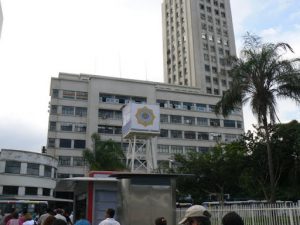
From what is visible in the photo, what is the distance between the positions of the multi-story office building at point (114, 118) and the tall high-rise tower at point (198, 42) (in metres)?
11.8

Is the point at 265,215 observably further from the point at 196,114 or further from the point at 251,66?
the point at 196,114

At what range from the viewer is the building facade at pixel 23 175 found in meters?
45.8

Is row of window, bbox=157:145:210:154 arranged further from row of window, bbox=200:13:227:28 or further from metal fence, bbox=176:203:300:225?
metal fence, bbox=176:203:300:225

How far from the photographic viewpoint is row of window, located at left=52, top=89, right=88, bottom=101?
205 ft

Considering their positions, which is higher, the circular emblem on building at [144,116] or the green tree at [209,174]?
the circular emblem on building at [144,116]

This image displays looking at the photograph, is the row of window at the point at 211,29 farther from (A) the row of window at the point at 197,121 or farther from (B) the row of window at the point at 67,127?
(B) the row of window at the point at 67,127

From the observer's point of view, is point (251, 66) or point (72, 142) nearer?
point (251, 66)

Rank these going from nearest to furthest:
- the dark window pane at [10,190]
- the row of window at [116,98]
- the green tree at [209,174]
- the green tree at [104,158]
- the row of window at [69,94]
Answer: the green tree at [209,174] → the green tree at [104,158] → the dark window pane at [10,190] → the row of window at [69,94] → the row of window at [116,98]

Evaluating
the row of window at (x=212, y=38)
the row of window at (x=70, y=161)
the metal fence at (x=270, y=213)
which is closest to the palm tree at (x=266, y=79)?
the metal fence at (x=270, y=213)

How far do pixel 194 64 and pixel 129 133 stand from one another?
5305 centimetres

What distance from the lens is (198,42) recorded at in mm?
85062

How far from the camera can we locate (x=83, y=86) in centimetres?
6462

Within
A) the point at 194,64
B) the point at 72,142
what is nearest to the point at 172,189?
the point at 72,142

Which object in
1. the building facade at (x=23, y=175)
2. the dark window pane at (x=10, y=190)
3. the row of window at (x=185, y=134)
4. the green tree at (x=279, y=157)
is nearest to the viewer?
the green tree at (x=279, y=157)
